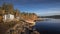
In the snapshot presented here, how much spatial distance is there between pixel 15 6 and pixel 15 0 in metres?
0.16

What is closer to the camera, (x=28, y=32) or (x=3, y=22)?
(x=3, y=22)

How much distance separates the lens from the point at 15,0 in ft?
12.9

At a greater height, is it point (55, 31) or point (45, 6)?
point (45, 6)

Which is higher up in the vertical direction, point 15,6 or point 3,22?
point 15,6

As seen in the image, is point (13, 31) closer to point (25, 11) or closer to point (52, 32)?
point (25, 11)

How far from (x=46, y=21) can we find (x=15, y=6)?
2.98 ft

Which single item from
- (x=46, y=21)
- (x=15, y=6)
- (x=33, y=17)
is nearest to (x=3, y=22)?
(x=15, y=6)

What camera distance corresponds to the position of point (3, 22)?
12.4ft

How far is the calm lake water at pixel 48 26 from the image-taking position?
3846 millimetres

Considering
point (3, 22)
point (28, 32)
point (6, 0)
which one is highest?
point (6, 0)

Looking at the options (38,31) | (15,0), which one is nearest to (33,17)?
(38,31)

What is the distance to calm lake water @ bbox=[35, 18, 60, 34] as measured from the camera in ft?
12.6

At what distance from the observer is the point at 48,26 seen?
3996mm

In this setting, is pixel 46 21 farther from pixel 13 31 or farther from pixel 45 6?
pixel 13 31
